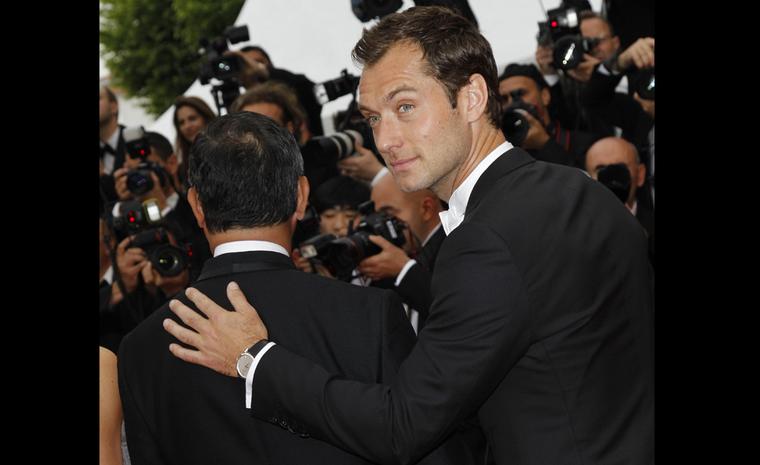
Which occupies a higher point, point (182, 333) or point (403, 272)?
point (182, 333)

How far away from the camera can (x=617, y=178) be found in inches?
179

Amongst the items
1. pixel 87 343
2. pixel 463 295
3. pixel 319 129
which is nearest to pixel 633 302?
pixel 463 295

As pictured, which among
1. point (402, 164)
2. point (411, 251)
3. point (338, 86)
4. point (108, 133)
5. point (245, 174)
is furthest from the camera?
point (108, 133)

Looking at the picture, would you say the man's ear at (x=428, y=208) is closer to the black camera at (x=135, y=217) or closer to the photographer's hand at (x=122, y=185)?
the black camera at (x=135, y=217)

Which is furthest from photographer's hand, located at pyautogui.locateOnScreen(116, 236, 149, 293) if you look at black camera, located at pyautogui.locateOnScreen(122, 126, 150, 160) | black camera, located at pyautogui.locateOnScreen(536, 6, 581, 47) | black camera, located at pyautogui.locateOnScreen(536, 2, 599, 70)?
black camera, located at pyautogui.locateOnScreen(536, 6, 581, 47)

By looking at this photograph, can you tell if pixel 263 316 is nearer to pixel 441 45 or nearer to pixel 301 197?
pixel 301 197

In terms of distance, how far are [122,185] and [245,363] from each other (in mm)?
3538

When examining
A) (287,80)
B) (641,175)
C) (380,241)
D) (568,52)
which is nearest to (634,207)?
(641,175)

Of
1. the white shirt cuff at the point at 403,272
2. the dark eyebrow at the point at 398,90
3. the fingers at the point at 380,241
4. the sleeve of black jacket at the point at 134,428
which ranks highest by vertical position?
the dark eyebrow at the point at 398,90

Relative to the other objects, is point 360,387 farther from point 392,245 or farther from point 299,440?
point 392,245

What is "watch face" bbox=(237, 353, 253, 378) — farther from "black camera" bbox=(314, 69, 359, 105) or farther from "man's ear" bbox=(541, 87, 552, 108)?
"man's ear" bbox=(541, 87, 552, 108)

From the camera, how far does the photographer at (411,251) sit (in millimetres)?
4047

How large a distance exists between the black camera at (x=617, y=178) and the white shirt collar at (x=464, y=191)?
2.70 metres

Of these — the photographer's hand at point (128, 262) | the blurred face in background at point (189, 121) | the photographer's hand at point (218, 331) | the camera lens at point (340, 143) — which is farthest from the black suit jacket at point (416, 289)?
the blurred face in background at point (189, 121)
